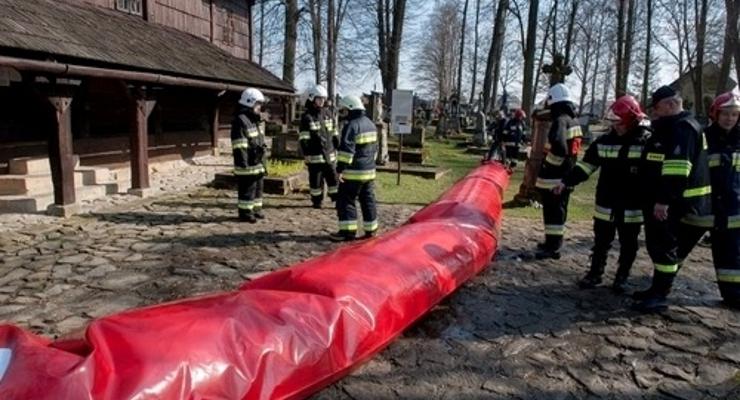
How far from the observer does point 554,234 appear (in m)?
6.38

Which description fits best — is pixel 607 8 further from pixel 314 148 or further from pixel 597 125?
pixel 314 148

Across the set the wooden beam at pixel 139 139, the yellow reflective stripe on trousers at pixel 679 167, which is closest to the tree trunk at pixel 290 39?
the wooden beam at pixel 139 139

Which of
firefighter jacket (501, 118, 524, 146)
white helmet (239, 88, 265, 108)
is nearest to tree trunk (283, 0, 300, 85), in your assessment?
firefighter jacket (501, 118, 524, 146)

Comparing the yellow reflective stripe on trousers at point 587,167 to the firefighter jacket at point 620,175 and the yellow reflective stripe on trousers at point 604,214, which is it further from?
the yellow reflective stripe on trousers at point 604,214

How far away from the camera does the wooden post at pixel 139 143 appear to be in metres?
9.77

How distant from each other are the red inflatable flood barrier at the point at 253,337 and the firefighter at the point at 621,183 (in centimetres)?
164

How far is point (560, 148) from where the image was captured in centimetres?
628

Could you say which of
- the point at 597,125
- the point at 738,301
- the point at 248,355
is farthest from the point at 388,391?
the point at 597,125

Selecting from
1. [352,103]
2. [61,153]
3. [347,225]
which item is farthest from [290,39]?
[347,225]

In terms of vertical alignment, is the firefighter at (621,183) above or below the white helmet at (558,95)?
below

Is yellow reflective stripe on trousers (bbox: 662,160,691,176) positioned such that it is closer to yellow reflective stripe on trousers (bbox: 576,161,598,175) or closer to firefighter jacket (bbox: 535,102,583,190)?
yellow reflective stripe on trousers (bbox: 576,161,598,175)

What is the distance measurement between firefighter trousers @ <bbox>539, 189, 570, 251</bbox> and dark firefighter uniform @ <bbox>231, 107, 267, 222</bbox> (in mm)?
3938

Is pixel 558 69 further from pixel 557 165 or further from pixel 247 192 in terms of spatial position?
pixel 247 192

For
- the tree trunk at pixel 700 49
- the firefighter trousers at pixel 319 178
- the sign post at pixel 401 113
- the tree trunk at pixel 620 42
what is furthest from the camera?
the tree trunk at pixel 620 42
